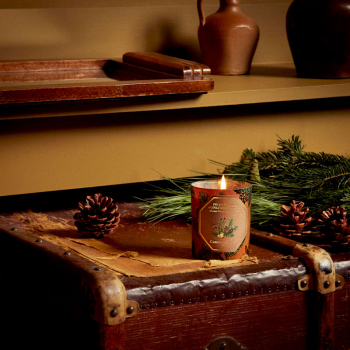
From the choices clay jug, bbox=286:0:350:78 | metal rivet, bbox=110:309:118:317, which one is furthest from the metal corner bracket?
clay jug, bbox=286:0:350:78

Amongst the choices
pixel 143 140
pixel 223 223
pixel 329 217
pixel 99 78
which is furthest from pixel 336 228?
pixel 99 78

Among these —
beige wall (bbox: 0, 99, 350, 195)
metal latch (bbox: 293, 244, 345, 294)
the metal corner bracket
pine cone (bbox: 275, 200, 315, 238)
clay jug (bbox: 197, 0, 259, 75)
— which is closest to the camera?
the metal corner bracket

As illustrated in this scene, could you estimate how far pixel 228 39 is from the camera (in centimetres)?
135

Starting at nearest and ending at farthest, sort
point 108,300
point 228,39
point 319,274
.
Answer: point 108,300
point 319,274
point 228,39

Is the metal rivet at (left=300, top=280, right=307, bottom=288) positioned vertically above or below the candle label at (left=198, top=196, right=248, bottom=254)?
below

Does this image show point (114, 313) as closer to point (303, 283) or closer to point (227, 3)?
point (303, 283)

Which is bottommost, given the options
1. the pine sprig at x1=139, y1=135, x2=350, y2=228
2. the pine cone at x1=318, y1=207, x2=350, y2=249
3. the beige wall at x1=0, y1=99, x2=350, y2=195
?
the pine cone at x1=318, y1=207, x2=350, y2=249

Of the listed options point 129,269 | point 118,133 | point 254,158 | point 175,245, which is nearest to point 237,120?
point 254,158

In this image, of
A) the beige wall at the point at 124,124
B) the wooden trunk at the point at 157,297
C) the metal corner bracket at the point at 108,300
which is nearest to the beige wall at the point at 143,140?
the beige wall at the point at 124,124

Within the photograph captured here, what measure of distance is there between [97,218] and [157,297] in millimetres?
248

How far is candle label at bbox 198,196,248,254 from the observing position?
0.79 m

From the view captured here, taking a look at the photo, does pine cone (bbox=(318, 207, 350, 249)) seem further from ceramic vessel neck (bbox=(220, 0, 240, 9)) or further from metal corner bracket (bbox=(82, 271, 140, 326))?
ceramic vessel neck (bbox=(220, 0, 240, 9))

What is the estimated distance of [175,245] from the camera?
888 mm

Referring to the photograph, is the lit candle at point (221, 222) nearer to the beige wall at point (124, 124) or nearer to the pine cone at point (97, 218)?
the pine cone at point (97, 218)
